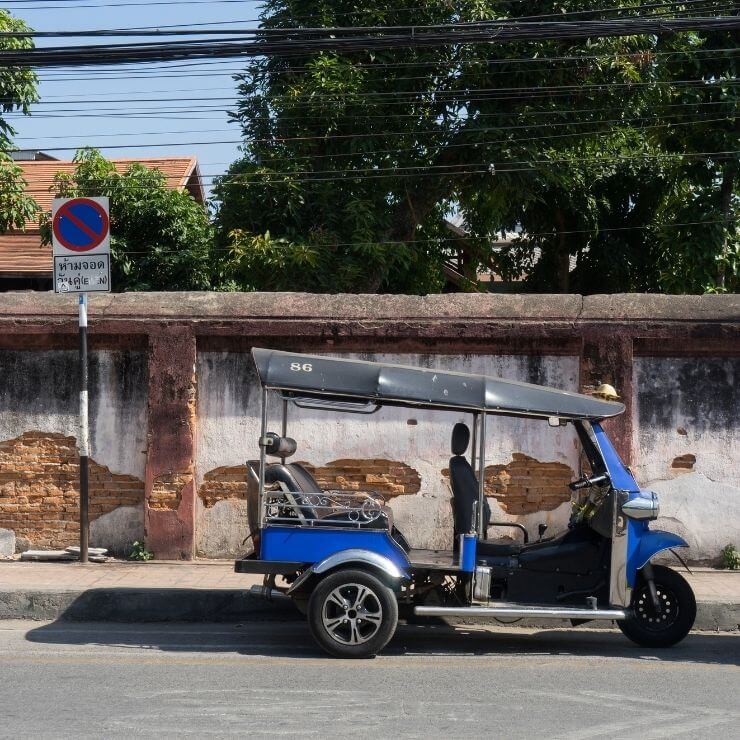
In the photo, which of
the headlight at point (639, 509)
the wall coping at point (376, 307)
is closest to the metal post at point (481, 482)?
the headlight at point (639, 509)

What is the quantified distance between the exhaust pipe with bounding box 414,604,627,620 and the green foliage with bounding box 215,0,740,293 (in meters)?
9.24

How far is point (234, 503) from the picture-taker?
34.3ft

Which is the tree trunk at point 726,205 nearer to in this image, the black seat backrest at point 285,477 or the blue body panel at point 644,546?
the blue body panel at point 644,546

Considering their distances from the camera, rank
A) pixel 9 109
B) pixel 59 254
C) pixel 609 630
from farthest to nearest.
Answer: pixel 9 109, pixel 59 254, pixel 609 630

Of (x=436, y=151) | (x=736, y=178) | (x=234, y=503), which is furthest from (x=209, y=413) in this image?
(x=736, y=178)

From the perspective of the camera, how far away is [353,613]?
287 inches

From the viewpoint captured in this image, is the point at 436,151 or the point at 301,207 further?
the point at 436,151

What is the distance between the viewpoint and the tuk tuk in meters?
7.32

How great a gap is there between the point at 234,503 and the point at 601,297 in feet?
13.3

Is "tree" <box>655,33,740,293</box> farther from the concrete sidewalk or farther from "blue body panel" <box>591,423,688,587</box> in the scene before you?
"blue body panel" <box>591,423,688,587</box>

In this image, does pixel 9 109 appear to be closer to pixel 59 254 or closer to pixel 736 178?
pixel 59 254

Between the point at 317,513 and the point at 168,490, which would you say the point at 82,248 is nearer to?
the point at 168,490

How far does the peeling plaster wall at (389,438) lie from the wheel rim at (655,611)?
2486 mm

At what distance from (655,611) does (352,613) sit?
7.24 feet
